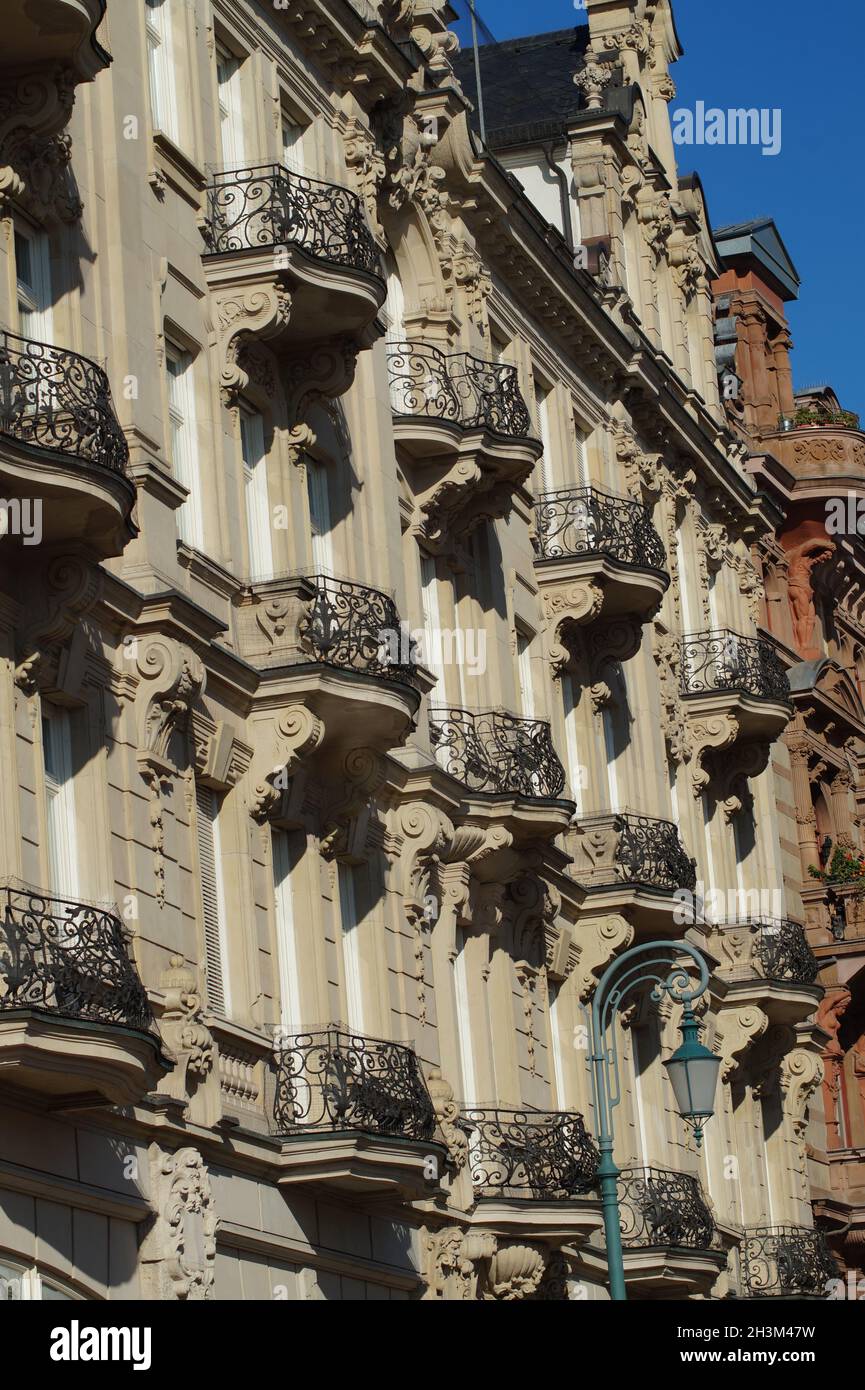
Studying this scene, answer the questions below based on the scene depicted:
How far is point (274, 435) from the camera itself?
29.9m

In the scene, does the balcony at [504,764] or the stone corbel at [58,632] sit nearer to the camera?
the stone corbel at [58,632]

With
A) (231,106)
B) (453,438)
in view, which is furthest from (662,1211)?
(231,106)

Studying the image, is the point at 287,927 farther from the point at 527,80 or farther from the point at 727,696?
the point at 527,80

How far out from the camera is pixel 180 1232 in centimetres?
2383

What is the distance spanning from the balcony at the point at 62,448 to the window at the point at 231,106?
713 centimetres

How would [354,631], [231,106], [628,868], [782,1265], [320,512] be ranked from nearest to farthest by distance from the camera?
[354,631], [231,106], [320,512], [628,868], [782,1265]

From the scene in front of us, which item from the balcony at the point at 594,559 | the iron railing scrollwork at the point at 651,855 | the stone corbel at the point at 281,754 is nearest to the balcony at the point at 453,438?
the balcony at the point at 594,559

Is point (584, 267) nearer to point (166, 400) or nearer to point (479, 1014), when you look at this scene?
point (479, 1014)

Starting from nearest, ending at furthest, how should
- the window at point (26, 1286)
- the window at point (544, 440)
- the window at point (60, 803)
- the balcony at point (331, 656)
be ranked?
the window at point (26, 1286), the window at point (60, 803), the balcony at point (331, 656), the window at point (544, 440)

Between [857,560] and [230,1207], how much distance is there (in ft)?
117

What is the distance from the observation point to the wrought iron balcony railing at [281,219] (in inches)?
1150

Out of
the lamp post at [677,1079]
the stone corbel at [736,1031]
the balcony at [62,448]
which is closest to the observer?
the balcony at [62,448]

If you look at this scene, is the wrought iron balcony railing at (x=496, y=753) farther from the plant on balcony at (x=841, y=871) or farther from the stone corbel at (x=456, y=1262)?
the plant on balcony at (x=841, y=871)

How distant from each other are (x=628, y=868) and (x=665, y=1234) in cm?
500
